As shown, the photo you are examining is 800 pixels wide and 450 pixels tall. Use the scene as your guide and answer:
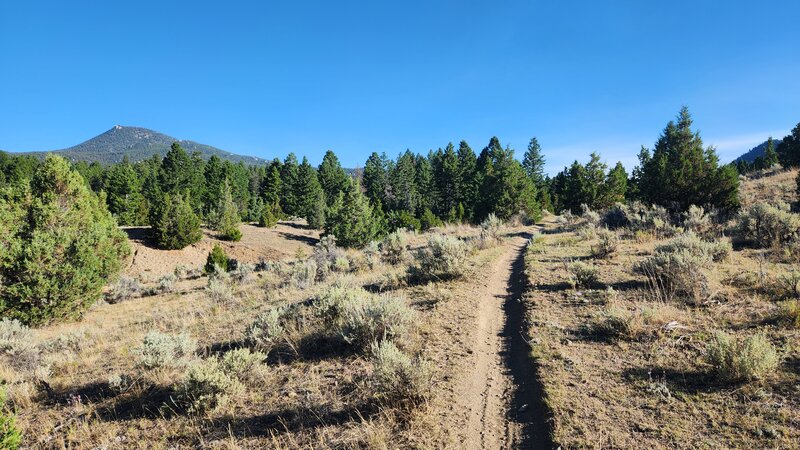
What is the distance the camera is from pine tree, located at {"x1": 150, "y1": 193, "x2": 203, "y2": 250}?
3025cm

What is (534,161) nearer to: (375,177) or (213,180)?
(375,177)

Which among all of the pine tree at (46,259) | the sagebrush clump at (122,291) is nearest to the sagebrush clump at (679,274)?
the pine tree at (46,259)

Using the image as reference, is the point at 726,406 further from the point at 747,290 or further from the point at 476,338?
the point at 747,290

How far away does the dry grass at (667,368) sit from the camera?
357cm

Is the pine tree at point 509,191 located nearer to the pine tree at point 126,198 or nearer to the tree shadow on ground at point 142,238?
the tree shadow on ground at point 142,238

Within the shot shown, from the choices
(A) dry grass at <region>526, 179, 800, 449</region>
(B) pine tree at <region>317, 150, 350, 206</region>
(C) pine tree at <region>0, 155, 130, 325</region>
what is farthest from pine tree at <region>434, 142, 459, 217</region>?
(A) dry grass at <region>526, 179, 800, 449</region>

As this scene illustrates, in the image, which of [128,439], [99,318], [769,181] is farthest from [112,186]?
[769,181]

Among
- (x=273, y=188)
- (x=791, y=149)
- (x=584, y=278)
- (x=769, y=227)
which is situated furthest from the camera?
(x=273, y=188)

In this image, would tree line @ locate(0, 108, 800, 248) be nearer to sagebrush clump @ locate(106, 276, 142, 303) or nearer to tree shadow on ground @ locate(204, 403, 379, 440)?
sagebrush clump @ locate(106, 276, 142, 303)

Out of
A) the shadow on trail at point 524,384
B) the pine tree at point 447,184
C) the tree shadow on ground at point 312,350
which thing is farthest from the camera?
the pine tree at point 447,184

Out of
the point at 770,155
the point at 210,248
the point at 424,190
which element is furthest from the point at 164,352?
the point at 770,155

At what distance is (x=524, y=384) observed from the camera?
482cm

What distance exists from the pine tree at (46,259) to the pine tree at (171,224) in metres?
15.8

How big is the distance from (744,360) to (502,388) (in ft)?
8.93
